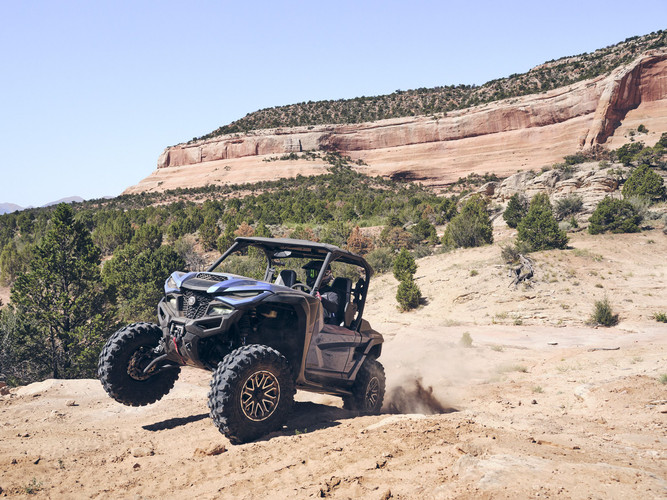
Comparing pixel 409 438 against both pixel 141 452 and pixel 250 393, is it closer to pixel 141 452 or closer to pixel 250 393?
pixel 250 393

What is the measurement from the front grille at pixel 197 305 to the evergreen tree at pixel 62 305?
16141mm

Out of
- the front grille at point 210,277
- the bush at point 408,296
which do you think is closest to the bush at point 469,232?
the bush at point 408,296

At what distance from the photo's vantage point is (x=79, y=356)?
19922 millimetres

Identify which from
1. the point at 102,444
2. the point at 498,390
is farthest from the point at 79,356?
the point at 498,390

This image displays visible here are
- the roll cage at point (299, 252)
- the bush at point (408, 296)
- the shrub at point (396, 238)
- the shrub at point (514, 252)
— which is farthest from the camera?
the shrub at point (396, 238)

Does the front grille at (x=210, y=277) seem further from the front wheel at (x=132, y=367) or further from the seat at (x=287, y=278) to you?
the seat at (x=287, y=278)

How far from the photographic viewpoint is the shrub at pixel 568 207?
37.5 metres

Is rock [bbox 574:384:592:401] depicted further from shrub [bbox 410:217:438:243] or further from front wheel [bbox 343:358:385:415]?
shrub [bbox 410:217:438:243]

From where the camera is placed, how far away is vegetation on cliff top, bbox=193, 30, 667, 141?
3565 inches

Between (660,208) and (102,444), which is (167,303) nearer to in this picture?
(102,444)

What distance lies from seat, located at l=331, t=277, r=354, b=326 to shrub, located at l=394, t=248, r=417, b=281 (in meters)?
21.7

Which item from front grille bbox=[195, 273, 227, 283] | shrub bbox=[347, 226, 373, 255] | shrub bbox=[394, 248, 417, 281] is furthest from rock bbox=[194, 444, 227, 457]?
shrub bbox=[347, 226, 373, 255]

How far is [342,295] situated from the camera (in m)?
8.29

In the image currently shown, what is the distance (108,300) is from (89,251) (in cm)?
245
